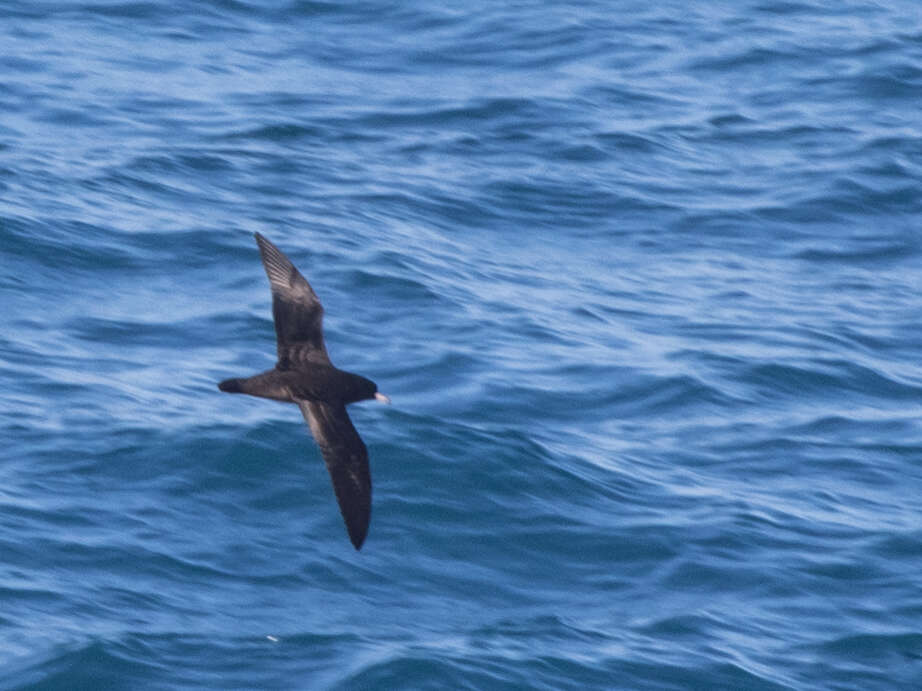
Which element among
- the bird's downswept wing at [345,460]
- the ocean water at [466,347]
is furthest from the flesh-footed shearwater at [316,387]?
the ocean water at [466,347]

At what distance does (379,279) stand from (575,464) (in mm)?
3006

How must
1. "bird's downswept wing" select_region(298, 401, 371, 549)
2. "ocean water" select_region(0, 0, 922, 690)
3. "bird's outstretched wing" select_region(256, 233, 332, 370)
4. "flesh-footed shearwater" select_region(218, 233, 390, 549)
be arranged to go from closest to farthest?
"bird's downswept wing" select_region(298, 401, 371, 549) < "flesh-footed shearwater" select_region(218, 233, 390, 549) < "bird's outstretched wing" select_region(256, 233, 332, 370) < "ocean water" select_region(0, 0, 922, 690)

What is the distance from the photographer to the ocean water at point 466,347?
10484 mm

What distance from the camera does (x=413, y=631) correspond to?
10406 mm

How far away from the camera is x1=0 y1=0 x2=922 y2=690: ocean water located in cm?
1048

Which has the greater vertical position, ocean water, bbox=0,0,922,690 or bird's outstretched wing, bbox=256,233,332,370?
bird's outstretched wing, bbox=256,233,332,370

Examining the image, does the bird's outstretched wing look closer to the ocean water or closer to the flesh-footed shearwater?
the flesh-footed shearwater

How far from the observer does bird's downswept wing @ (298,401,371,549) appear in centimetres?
928

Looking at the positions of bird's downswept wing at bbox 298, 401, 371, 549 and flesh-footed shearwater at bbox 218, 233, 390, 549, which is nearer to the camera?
bird's downswept wing at bbox 298, 401, 371, 549

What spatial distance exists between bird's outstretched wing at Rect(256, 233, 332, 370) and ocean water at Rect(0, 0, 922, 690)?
152cm

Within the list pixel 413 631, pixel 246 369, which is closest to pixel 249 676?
pixel 413 631

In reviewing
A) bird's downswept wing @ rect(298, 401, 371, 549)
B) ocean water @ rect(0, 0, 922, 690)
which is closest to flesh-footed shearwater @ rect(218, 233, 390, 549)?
bird's downswept wing @ rect(298, 401, 371, 549)

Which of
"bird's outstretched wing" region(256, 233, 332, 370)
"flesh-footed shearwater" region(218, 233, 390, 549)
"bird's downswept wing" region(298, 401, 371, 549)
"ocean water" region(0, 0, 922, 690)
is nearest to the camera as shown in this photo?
"bird's downswept wing" region(298, 401, 371, 549)

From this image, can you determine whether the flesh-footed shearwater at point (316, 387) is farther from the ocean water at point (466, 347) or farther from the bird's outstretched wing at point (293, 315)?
the ocean water at point (466, 347)
